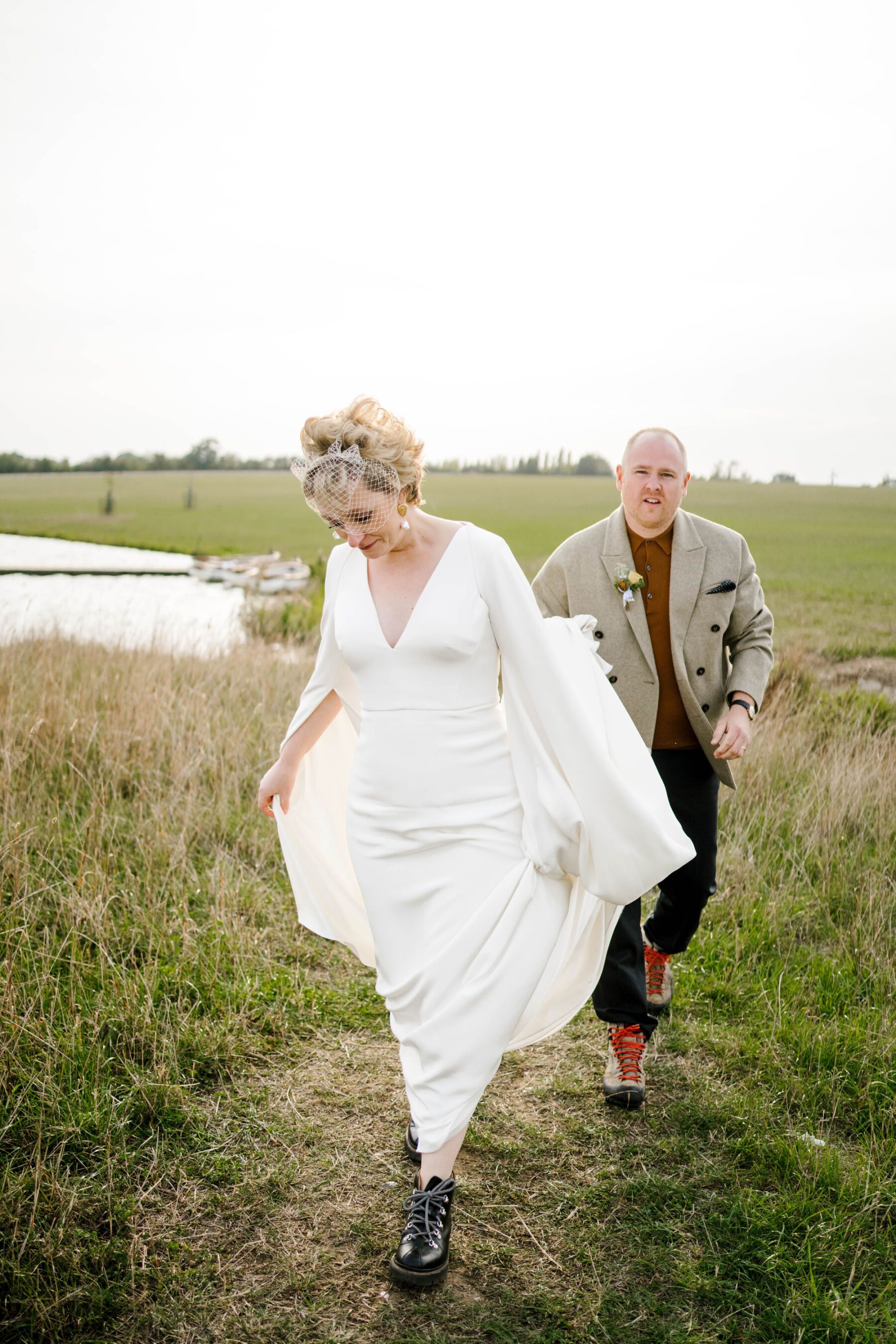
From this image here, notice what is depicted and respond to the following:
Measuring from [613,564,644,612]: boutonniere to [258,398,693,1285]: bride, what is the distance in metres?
0.67

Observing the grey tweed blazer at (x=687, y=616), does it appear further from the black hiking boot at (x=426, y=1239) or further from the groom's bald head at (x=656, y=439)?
the black hiking boot at (x=426, y=1239)

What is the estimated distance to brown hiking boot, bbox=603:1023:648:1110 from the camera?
3.43 m

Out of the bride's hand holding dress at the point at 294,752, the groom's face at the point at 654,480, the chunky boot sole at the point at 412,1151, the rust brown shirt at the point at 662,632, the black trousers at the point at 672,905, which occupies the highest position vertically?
the groom's face at the point at 654,480

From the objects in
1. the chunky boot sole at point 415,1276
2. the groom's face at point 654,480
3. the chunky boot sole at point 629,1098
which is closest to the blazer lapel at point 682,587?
the groom's face at point 654,480

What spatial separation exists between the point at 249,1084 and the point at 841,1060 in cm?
236

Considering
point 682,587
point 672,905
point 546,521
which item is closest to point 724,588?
point 682,587

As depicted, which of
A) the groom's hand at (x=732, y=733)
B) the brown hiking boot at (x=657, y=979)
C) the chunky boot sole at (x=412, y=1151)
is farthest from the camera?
the brown hiking boot at (x=657, y=979)

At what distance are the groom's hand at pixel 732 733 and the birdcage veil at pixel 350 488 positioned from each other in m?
1.62

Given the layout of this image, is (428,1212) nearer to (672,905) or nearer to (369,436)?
(672,905)

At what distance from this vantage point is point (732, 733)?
11.1 ft

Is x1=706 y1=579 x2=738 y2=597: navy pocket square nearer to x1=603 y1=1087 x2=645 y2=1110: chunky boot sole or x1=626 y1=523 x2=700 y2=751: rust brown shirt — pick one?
x1=626 y1=523 x2=700 y2=751: rust brown shirt

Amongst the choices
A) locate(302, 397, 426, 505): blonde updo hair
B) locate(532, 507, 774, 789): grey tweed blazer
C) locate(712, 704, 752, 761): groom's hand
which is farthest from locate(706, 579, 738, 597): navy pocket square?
locate(302, 397, 426, 505): blonde updo hair

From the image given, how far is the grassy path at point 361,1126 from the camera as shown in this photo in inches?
98.1

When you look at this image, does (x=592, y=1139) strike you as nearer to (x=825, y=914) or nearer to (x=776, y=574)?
(x=825, y=914)
